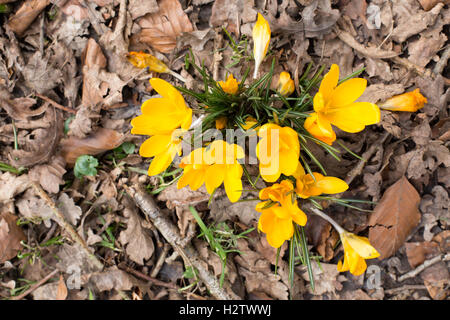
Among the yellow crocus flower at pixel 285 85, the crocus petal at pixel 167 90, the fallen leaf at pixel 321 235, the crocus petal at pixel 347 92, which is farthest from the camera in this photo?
the fallen leaf at pixel 321 235

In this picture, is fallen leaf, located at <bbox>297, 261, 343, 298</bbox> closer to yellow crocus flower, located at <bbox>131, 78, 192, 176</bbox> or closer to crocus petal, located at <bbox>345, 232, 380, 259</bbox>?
crocus petal, located at <bbox>345, 232, 380, 259</bbox>

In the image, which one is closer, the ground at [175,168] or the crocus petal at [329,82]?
the crocus petal at [329,82]

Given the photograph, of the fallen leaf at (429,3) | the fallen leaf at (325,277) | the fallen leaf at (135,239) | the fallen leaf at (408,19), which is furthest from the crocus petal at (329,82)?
the fallen leaf at (135,239)

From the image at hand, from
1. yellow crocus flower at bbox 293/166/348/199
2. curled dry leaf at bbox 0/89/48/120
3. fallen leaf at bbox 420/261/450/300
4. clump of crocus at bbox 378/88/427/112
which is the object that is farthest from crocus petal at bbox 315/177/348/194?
curled dry leaf at bbox 0/89/48/120

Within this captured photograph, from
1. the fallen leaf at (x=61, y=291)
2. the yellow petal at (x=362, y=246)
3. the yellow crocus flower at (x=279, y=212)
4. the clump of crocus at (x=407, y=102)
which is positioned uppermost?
the clump of crocus at (x=407, y=102)

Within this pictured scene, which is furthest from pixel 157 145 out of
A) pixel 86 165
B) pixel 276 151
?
pixel 86 165

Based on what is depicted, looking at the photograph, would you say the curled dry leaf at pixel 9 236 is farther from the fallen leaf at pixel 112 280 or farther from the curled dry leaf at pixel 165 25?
the curled dry leaf at pixel 165 25

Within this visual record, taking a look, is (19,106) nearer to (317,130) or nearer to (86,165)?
(86,165)
